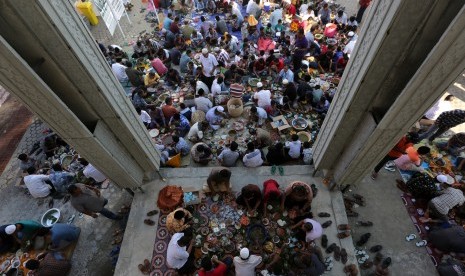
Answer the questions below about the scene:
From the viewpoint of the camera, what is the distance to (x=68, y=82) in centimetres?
507

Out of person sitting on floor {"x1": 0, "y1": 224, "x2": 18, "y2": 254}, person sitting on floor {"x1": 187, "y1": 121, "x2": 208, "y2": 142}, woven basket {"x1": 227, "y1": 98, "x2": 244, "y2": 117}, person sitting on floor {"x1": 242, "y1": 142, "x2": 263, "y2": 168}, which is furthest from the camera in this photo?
woven basket {"x1": 227, "y1": 98, "x2": 244, "y2": 117}

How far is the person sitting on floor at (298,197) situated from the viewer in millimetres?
6816

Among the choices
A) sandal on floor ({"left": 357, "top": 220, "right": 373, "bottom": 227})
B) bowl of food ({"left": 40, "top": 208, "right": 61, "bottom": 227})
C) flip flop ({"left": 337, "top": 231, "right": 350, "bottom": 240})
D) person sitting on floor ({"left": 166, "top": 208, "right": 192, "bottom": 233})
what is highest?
person sitting on floor ({"left": 166, "top": 208, "right": 192, "bottom": 233})

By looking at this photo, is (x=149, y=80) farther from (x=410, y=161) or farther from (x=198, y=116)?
(x=410, y=161)

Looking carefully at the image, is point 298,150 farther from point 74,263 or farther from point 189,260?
point 74,263

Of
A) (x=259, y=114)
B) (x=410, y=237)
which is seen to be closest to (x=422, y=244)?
(x=410, y=237)

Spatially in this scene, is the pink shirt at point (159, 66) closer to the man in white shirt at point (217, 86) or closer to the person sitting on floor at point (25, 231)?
the man in white shirt at point (217, 86)

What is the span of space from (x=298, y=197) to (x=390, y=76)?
3491 mm

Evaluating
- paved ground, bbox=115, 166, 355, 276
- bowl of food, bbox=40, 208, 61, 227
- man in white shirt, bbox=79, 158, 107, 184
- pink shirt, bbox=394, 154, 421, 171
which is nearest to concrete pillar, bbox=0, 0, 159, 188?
paved ground, bbox=115, 166, 355, 276

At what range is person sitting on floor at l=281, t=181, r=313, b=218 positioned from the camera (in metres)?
6.82

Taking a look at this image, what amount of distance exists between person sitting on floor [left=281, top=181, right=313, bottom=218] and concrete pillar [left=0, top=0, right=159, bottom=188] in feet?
13.0

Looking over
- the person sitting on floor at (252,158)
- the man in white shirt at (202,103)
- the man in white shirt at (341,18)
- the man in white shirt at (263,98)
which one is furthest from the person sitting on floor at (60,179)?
the man in white shirt at (341,18)

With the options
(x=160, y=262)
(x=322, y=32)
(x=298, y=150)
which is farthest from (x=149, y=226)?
(x=322, y=32)

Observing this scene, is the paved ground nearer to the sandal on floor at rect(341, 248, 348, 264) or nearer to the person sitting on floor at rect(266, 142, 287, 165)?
the sandal on floor at rect(341, 248, 348, 264)
